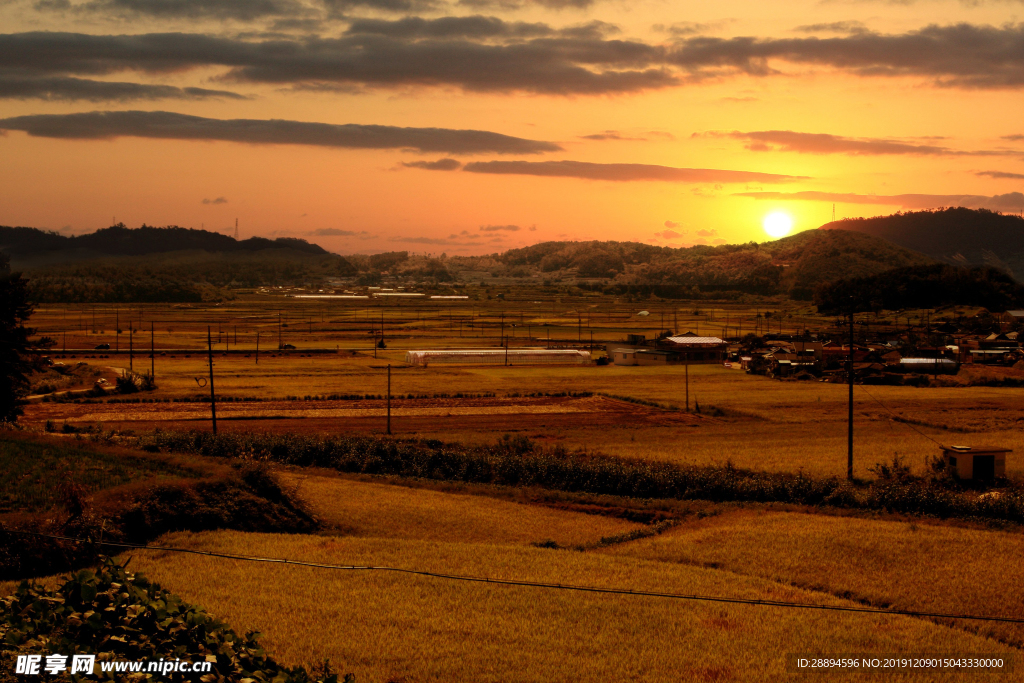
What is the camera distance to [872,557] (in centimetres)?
1523

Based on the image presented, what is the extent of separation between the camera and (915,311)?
109875mm

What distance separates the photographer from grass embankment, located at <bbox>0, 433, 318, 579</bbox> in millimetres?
13109

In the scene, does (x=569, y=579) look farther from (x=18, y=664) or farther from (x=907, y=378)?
(x=907, y=378)

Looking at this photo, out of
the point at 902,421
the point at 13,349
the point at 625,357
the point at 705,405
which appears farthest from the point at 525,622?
the point at 625,357

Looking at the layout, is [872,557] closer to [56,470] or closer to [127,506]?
[127,506]

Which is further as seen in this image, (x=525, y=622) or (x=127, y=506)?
(x=127, y=506)

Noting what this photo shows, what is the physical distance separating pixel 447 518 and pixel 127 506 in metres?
6.50

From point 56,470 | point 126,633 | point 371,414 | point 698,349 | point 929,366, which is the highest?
point 698,349

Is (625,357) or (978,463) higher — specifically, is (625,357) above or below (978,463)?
above

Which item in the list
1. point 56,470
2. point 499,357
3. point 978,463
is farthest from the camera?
point 499,357

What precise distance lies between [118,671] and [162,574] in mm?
6502

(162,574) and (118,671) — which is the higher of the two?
(118,671)

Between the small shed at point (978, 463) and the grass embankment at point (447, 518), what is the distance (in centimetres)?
1032

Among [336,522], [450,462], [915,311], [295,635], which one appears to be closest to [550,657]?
[295,635]
